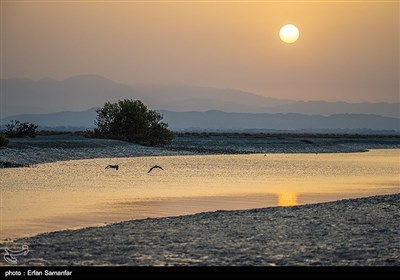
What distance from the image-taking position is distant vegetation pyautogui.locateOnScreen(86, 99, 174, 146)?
85875mm

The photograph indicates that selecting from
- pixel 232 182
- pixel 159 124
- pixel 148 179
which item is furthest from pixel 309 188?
pixel 159 124

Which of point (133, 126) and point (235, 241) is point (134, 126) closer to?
point (133, 126)

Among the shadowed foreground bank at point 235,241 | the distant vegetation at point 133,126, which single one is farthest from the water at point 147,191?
the distant vegetation at point 133,126

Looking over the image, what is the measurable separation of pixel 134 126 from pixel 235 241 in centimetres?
6927

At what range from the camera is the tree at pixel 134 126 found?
85875mm

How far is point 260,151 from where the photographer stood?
299ft

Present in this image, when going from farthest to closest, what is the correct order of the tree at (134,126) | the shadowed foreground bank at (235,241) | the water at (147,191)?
the tree at (134,126)
the water at (147,191)
the shadowed foreground bank at (235,241)

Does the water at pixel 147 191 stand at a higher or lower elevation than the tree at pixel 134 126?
lower

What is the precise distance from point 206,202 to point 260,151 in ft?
207

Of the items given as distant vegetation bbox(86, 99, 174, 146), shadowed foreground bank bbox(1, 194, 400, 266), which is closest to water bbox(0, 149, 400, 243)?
shadowed foreground bank bbox(1, 194, 400, 266)

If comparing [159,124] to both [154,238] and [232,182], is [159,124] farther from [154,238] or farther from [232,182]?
[154,238]

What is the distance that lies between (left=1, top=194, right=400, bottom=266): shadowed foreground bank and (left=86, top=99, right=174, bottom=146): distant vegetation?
6364 centimetres

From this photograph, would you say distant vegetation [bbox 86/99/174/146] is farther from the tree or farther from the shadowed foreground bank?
the shadowed foreground bank

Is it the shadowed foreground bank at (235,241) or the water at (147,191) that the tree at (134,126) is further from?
the shadowed foreground bank at (235,241)
